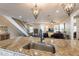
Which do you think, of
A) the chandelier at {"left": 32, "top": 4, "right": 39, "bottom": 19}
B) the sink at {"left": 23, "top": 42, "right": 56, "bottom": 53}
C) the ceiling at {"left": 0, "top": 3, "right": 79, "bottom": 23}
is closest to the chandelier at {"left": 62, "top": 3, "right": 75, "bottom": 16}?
the ceiling at {"left": 0, "top": 3, "right": 79, "bottom": 23}

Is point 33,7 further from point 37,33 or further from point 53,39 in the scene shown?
point 53,39

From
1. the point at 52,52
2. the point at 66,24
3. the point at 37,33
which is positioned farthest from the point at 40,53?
the point at 66,24

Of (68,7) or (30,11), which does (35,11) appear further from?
(68,7)

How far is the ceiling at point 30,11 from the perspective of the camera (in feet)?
6.28

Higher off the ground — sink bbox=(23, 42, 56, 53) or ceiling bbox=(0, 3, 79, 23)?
ceiling bbox=(0, 3, 79, 23)

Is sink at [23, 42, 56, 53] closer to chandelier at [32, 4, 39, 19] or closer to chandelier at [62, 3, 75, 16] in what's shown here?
chandelier at [32, 4, 39, 19]

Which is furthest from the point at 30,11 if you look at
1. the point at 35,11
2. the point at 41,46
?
the point at 41,46

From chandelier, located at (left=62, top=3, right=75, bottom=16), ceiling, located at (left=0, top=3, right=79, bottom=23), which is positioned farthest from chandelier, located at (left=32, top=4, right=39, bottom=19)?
chandelier, located at (left=62, top=3, right=75, bottom=16)

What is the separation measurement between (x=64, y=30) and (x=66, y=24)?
0.33 ft

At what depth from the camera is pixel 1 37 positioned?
1950mm

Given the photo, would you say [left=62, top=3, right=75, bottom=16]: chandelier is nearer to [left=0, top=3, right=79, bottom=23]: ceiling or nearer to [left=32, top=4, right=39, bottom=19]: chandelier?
[left=0, top=3, right=79, bottom=23]: ceiling

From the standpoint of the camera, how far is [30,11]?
1942 mm

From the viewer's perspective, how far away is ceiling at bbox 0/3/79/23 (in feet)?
6.28

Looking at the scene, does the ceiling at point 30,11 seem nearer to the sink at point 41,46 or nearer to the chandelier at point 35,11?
the chandelier at point 35,11
